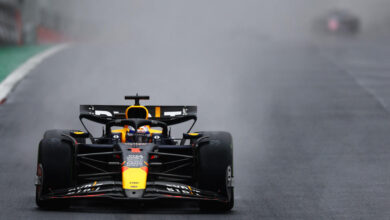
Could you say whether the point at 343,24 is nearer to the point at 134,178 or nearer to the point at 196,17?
the point at 196,17

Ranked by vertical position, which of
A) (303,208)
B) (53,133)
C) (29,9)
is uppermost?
(29,9)

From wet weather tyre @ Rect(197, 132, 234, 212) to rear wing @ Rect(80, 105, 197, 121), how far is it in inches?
71.6

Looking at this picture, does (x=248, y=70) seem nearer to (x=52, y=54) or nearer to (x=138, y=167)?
(x=52, y=54)

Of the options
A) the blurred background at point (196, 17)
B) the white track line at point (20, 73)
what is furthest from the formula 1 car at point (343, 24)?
the white track line at point (20, 73)

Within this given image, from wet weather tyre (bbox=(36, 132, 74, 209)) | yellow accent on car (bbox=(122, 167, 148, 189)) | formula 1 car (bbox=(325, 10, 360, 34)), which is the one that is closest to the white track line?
wet weather tyre (bbox=(36, 132, 74, 209))

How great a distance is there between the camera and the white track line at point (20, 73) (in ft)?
63.2

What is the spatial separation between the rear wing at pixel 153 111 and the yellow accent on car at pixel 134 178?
236cm

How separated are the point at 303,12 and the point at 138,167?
70882 mm

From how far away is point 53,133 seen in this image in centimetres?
1027

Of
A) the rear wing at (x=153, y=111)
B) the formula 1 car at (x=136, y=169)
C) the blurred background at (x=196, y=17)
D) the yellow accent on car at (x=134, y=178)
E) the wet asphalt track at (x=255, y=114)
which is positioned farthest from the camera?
the blurred background at (x=196, y=17)

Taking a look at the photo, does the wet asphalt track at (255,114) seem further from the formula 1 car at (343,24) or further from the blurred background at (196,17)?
the formula 1 car at (343,24)

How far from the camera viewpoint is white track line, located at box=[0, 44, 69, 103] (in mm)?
19266

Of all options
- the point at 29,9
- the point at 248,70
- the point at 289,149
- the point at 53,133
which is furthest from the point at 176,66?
the point at 53,133

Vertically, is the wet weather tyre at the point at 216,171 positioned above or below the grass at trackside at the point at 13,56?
below
